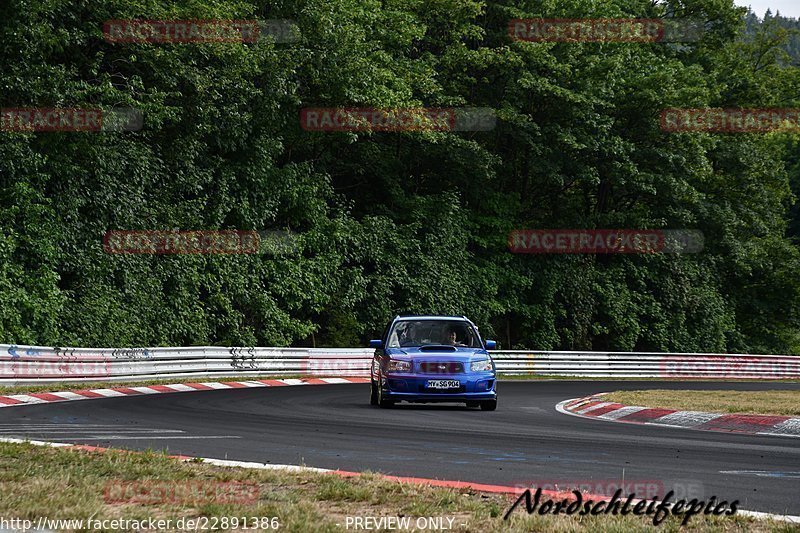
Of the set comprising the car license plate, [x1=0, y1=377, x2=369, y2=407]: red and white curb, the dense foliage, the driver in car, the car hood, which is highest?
the dense foliage

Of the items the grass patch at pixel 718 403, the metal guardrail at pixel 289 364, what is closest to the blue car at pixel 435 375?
the grass patch at pixel 718 403

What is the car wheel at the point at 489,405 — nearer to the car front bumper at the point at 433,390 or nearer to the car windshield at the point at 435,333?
the car front bumper at the point at 433,390

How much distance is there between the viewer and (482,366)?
18.4 meters

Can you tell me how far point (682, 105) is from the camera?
4338cm

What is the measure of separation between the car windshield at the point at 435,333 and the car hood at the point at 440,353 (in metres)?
0.53

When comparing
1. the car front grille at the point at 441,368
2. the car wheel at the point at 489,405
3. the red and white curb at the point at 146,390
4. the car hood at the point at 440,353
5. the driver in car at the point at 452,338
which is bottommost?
the red and white curb at the point at 146,390

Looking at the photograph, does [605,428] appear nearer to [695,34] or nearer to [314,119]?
[314,119]

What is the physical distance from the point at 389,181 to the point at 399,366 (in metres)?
21.8

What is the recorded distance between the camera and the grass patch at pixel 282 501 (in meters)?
6.45

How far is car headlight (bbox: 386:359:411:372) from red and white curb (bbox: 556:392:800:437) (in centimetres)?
276

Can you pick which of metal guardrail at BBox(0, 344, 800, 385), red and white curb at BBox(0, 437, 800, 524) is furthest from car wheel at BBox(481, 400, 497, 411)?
red and white curb at BBox(0, 437, 800, 524)

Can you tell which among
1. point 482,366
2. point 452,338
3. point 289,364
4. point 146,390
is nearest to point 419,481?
point 482,366

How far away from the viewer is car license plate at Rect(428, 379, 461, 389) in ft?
59.3

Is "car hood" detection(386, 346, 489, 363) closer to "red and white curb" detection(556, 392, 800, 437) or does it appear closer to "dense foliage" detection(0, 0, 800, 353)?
"red and white curb" detection(556, 392, 800, 437)
